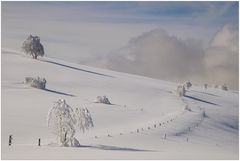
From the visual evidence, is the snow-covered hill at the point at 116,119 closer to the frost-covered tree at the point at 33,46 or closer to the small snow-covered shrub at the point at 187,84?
the frost-covered tree at the point at 33,46

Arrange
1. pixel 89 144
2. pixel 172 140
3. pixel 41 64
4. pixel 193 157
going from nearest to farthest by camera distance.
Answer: pixel 193 157
pixel 89 144
pixel 172 140
pixel 41 64

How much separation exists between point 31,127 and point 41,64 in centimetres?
5461

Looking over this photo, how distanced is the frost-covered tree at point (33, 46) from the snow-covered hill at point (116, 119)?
2681 millimetres

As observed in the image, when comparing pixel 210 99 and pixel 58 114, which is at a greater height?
pixel 210 99

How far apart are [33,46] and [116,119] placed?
51710 mm

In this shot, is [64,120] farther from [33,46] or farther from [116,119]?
[33,46]

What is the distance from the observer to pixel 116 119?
5259 cm

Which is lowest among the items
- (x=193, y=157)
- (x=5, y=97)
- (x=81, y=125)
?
(x=193, y=157)

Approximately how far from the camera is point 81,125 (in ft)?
109

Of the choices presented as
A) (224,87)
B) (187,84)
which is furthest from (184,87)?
(224,87)

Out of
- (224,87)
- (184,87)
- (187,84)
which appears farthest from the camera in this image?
(224,87)

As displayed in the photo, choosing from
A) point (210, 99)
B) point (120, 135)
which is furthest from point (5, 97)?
point (210, 99)

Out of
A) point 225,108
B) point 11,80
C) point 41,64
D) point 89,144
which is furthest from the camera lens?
point 41,64

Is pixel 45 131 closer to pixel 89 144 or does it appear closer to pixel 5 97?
pixel 89 144
